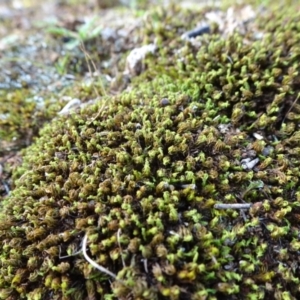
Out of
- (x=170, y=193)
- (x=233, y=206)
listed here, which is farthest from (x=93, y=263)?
(x=233, y=206)

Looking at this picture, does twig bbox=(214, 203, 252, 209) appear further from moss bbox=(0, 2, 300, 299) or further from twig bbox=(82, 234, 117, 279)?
twig bbox=(82, 234, 117, 279)

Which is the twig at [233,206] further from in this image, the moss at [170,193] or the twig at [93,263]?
the twig at [93,263]

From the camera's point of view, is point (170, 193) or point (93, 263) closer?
point (93, 263)

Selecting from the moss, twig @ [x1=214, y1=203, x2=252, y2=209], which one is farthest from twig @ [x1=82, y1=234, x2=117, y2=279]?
twig @ [x1=214, y1=203, x2=252, y2=209]

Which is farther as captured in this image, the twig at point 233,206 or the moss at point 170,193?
the twig at point 233,206

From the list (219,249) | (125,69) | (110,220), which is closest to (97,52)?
(125,69)

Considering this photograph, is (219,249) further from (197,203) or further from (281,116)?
(281,116)

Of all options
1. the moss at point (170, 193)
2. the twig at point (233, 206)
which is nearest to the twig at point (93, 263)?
the moss at point (170, 193)

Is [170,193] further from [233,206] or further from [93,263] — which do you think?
[93,263]

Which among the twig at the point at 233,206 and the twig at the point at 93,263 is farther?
the twig at the point at 233,206
